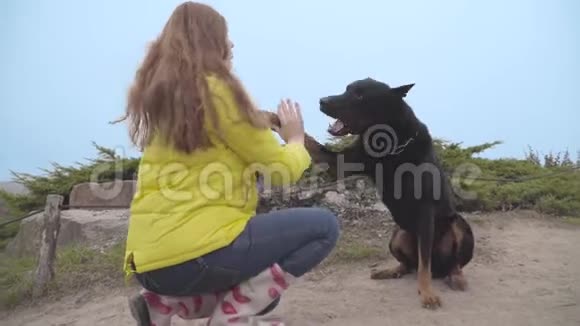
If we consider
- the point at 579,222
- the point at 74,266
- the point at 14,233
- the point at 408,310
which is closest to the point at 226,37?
the point at 408,310

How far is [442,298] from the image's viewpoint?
367 centimetres

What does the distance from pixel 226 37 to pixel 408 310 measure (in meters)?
2.14

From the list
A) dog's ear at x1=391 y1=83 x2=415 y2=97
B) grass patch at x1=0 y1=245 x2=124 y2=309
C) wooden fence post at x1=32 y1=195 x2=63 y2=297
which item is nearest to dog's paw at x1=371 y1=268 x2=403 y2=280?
dog's ear at x1=391 y1=83 x2=415 y2=97

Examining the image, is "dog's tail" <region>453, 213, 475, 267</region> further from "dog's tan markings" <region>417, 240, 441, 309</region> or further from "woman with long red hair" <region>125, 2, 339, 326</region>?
"woman with long red hair" <region>125, 2, 339, 326</region>

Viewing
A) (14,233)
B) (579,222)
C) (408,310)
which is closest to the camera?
(408,310)

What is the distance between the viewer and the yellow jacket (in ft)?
7.12

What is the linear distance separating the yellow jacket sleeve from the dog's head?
1425mm

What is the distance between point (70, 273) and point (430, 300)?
10.9ft

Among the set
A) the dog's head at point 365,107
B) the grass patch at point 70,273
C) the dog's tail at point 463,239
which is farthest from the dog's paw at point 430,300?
the grass patch at point 70,273

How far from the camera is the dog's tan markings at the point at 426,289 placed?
3494mm

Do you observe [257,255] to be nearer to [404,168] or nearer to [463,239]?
[404,168]

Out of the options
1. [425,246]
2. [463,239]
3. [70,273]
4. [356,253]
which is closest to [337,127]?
[425,246]

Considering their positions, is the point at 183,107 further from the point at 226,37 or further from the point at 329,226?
the point at 329,226

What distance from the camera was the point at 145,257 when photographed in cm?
220
